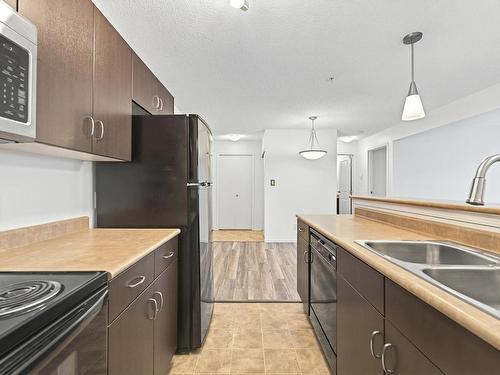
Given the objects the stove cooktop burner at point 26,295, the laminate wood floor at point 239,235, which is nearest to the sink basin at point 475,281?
the stove cooktop burner at point 26,295

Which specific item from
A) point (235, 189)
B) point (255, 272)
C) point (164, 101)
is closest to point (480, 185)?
point (164, 101)

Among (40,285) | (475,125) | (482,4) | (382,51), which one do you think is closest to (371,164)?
(475,125)

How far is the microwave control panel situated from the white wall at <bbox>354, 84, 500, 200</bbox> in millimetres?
→ 4633

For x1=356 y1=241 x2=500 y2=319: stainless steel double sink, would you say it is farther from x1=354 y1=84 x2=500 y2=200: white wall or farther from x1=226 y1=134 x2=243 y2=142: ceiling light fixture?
x1=226 y1=134 x2=243 y2=142: ceiling light fixture

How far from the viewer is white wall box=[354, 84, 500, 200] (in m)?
3.54

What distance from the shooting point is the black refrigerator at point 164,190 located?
6.10ft

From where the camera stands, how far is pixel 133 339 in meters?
1.17

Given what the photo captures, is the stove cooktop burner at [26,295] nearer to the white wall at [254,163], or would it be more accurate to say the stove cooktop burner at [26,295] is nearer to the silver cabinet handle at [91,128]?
the silver cabinet handle at [91,128]

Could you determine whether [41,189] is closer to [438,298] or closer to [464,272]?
[438,298]

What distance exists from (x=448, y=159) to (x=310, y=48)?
3.83 meters

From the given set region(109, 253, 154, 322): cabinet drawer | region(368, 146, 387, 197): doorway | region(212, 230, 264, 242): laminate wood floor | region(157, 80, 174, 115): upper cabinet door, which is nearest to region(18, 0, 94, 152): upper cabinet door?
region(109, 253, 154, 322): cabinet drawer

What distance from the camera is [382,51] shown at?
2.44m

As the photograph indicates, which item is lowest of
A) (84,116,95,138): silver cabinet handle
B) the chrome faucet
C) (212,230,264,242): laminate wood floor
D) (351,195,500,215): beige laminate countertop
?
(212,230,264,242): laminate wood floor

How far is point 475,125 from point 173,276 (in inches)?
196
